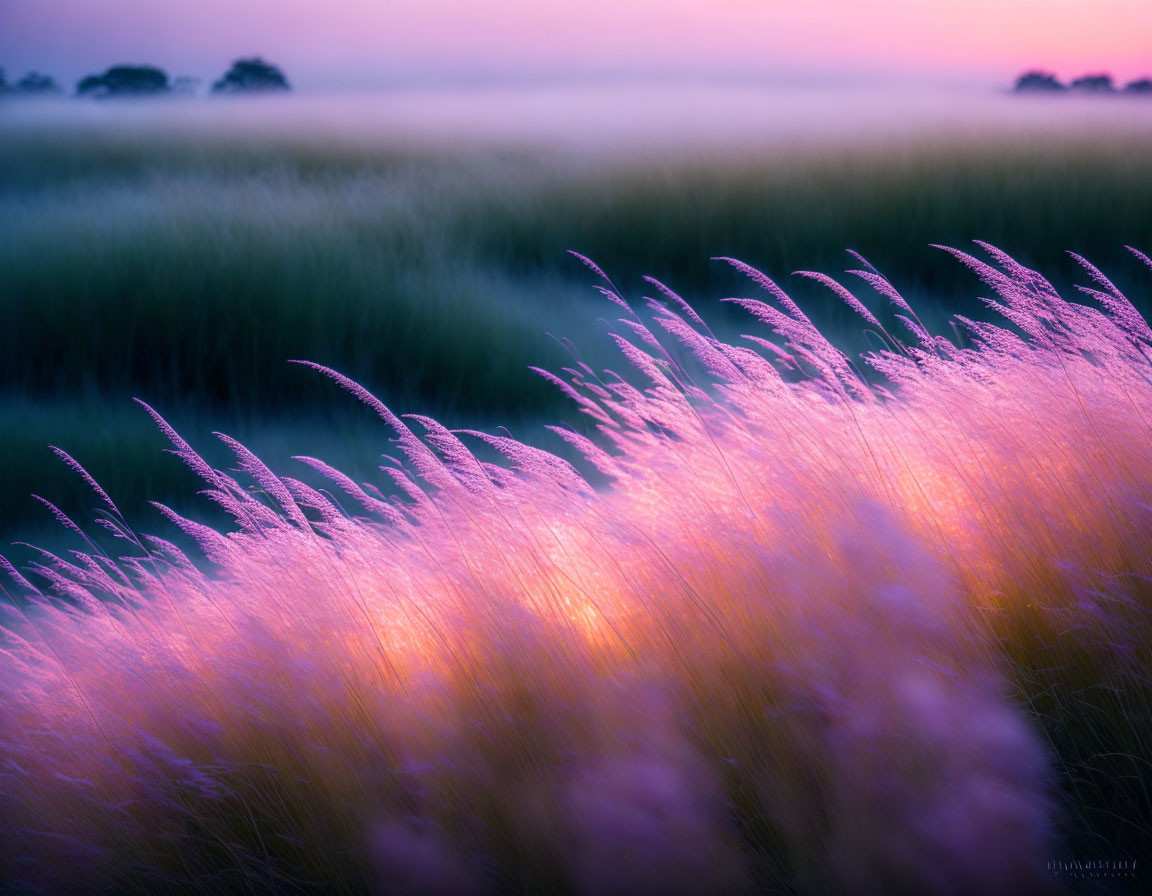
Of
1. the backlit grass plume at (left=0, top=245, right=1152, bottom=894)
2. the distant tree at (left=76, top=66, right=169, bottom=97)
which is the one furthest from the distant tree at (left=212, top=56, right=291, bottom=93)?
the backlit grass plume at (left=0, top=245, right=1152, bottom=894)

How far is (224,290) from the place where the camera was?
3.68m

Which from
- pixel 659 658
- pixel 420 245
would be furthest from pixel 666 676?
pixel 420 245

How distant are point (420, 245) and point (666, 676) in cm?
270

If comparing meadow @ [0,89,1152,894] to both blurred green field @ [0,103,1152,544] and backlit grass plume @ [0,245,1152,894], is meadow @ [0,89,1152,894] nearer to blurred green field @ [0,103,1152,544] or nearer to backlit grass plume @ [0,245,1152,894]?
backlit grass plume @ [0,245,1152,894]

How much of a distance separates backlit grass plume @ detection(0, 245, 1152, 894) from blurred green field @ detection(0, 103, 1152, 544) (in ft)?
4.61

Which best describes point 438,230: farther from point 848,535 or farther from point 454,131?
point 848,535

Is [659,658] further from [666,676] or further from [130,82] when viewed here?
[130,82]

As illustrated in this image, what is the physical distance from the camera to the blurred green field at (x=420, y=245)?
342 centimetres

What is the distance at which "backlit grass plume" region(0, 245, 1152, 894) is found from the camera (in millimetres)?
1454

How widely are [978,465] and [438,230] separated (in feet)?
8.70

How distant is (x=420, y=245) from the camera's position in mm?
3822

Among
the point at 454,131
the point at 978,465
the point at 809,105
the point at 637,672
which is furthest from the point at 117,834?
the point at 809,105

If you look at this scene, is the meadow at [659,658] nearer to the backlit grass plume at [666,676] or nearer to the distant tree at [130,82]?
the backlit grass plume at [666,676]

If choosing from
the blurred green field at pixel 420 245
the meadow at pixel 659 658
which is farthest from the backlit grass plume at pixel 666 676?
the blurred green field at pixel 420 245
